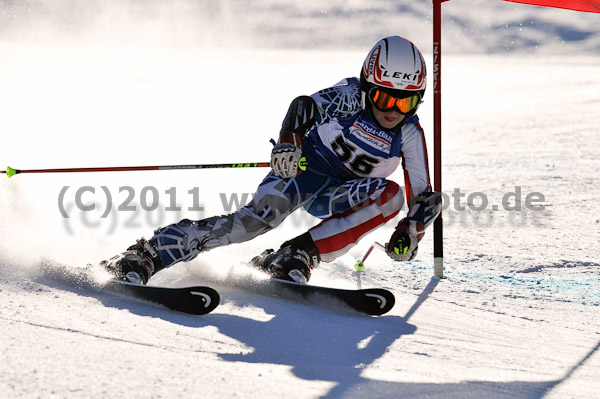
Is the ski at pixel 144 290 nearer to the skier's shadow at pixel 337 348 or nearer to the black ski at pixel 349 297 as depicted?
the skier's shadow at pixel 337 348

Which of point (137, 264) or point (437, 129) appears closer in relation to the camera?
point (137, 264)

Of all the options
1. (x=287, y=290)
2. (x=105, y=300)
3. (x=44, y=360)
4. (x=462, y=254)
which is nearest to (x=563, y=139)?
(x=462, y=254)

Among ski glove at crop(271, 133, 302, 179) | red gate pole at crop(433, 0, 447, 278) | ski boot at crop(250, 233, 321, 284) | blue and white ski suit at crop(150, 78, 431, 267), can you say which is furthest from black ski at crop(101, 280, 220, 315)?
red gate pole at crop(433, 0, 447, 278)

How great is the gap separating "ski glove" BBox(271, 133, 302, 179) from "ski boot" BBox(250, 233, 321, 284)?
1.43 ft

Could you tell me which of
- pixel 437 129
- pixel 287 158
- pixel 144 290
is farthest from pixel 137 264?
pixel 437 129

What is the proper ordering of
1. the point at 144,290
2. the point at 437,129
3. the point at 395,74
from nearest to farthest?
the point at 144,290 < the point at 395,74 < the point at 437,129

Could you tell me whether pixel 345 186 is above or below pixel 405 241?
above

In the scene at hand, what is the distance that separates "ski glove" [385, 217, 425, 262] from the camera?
3656mm

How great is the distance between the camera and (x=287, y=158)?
12.4ft

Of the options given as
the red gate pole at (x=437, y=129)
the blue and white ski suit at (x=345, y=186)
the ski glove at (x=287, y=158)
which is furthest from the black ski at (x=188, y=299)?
the red gate pole at (x=437, y=129)

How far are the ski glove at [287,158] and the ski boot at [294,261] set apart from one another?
437mm

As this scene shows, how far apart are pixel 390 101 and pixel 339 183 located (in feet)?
2.21

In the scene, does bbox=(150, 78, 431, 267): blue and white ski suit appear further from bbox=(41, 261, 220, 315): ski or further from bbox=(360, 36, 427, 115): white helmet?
bbox=(41, 261, 220, 315): ski

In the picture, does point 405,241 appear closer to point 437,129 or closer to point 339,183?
point 339,183
